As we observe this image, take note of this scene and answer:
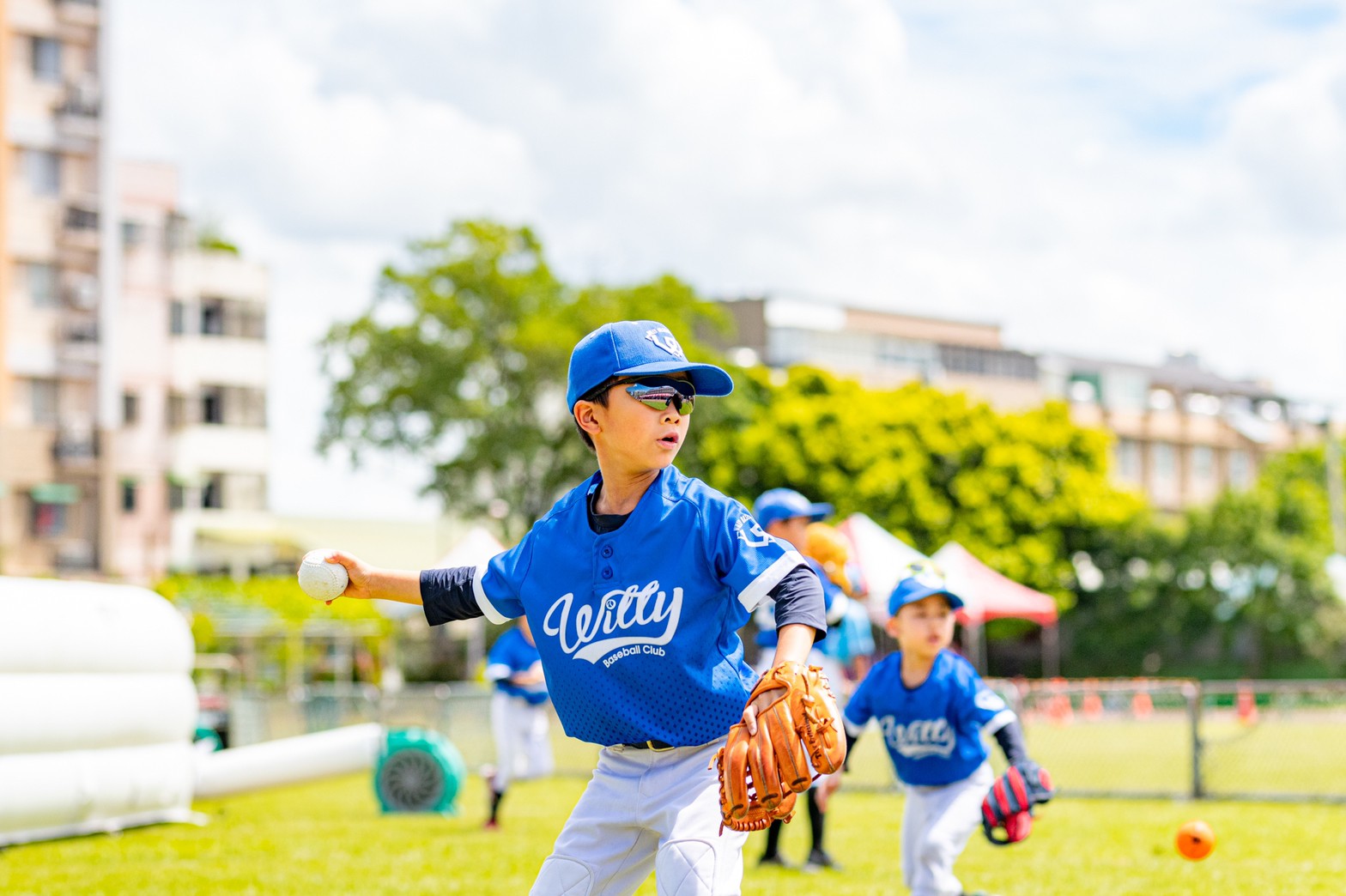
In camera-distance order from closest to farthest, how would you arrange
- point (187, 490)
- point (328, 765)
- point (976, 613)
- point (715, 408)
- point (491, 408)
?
point (328, 765) < point (976, 613) < point (491, 408) < point (715, 408) < point (187, 490)

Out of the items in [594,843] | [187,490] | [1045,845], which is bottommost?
[1045,845]

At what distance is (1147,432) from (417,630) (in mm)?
42076

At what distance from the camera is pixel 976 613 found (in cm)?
2762

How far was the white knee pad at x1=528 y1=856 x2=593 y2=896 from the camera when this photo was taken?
4492 millimetres

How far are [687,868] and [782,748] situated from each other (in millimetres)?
563

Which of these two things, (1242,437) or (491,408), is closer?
(491,408)

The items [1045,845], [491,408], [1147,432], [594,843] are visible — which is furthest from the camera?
[1147,432]

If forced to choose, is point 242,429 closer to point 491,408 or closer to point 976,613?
point 491,408

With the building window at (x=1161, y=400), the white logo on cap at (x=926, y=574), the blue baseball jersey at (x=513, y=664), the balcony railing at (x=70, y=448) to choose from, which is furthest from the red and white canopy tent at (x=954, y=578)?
the building window at (x=1161, y=400)

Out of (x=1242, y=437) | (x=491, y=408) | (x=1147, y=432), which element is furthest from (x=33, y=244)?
(x=1242, y=437)

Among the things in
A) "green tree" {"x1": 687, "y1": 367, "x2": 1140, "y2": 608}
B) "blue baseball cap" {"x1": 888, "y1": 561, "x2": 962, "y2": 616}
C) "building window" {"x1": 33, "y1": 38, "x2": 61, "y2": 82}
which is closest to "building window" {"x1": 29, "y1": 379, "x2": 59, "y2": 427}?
"building window" {"x1": 33, "y1": 38, "x2": 61, "y2": 82}

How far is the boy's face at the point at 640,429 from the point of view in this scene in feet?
14.9

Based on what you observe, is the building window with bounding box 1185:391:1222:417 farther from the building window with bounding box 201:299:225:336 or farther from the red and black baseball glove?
the red and black baseball glove

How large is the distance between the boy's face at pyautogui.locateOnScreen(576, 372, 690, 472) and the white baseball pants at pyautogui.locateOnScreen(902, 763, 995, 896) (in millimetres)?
3272
